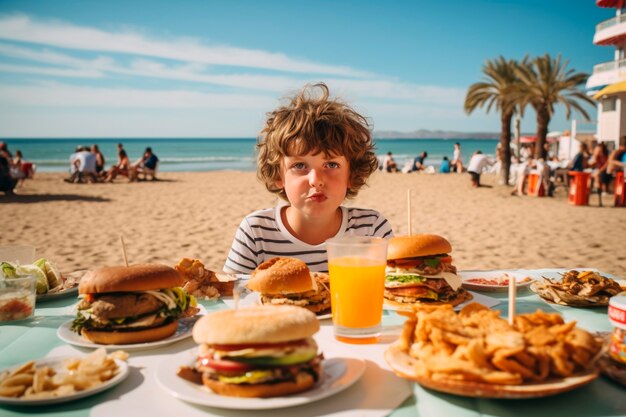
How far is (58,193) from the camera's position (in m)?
17.5

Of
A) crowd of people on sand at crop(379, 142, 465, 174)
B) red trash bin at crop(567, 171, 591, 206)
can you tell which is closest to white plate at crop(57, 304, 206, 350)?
red trash bin at crop(567, 171, 591, 206)

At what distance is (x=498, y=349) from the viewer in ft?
3.91

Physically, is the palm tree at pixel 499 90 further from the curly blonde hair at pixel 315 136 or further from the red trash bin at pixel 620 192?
the curly blonde hair at pixel 315 136

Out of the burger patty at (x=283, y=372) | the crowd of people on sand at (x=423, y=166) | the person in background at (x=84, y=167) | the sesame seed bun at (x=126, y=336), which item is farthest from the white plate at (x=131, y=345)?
the crowd of people on sand at (x=423, y=166)

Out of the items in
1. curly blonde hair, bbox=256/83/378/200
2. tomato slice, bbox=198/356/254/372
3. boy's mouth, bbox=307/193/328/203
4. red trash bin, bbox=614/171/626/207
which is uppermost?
curly blonde hair, bbox=256/83/378/200

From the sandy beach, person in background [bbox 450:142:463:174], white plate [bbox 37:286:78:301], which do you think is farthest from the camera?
person in background [bbox 450:142:463:174]

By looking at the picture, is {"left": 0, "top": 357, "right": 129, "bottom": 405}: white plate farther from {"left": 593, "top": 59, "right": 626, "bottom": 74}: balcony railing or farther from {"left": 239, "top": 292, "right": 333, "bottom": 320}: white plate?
{"left": 593, "top": 59, "right": 626, "bottom": 74}: balcony railing

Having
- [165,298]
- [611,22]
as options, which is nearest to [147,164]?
[165,298]

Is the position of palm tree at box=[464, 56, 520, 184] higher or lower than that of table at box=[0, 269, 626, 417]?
higher

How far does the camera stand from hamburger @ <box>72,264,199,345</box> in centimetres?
161

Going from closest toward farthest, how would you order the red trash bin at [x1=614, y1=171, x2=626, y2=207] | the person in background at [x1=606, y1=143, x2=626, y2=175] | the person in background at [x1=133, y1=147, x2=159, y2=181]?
the red trash bin at [x1=614, y1=171, x2=626, y2=207] → the person in background at [x1=606, y1=143, x2=626, y2=175] → the person in background at [x1=133, y1=147, x2=159, y2=181]

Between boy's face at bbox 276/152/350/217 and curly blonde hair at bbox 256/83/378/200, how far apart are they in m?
0.04

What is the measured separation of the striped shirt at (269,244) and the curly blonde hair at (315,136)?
0.26 metres

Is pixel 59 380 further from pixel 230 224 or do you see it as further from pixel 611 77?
pixel 611 77
